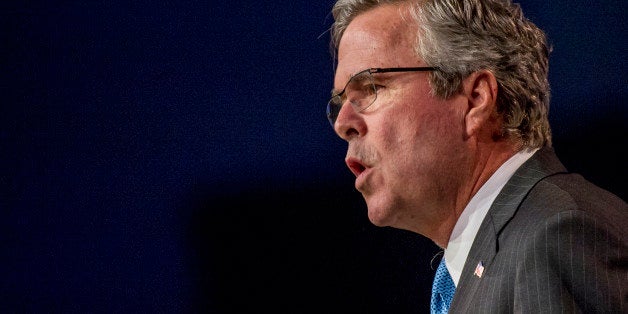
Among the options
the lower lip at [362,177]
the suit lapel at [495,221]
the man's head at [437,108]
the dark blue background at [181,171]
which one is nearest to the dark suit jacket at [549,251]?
the suit lapel at [495,221]

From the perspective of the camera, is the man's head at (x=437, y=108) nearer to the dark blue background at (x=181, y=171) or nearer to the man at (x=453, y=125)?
the man at (x=453, y=125)

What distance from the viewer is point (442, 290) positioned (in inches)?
63.0

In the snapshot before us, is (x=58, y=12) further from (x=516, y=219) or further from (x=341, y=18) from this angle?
(x=516, y=219)

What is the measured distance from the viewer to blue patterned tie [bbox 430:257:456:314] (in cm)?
158

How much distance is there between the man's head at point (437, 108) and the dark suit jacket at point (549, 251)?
0.13m

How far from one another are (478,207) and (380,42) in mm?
374

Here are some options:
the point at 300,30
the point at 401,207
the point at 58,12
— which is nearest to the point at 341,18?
the point at 300,30

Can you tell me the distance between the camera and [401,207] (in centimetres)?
145

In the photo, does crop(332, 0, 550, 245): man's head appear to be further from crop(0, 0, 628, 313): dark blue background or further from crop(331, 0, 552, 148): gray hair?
crop(0, 0, 628, 313): dark blue background

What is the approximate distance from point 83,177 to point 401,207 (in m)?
0.92

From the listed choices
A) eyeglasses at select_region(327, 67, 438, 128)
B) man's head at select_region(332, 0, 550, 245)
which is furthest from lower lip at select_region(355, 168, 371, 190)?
eyeglasses at select_region(327, 67, 438, 128)

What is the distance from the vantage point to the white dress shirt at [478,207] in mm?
1391

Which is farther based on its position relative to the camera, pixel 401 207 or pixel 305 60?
pixel 305 60

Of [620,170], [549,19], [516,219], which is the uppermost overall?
[549,19]
